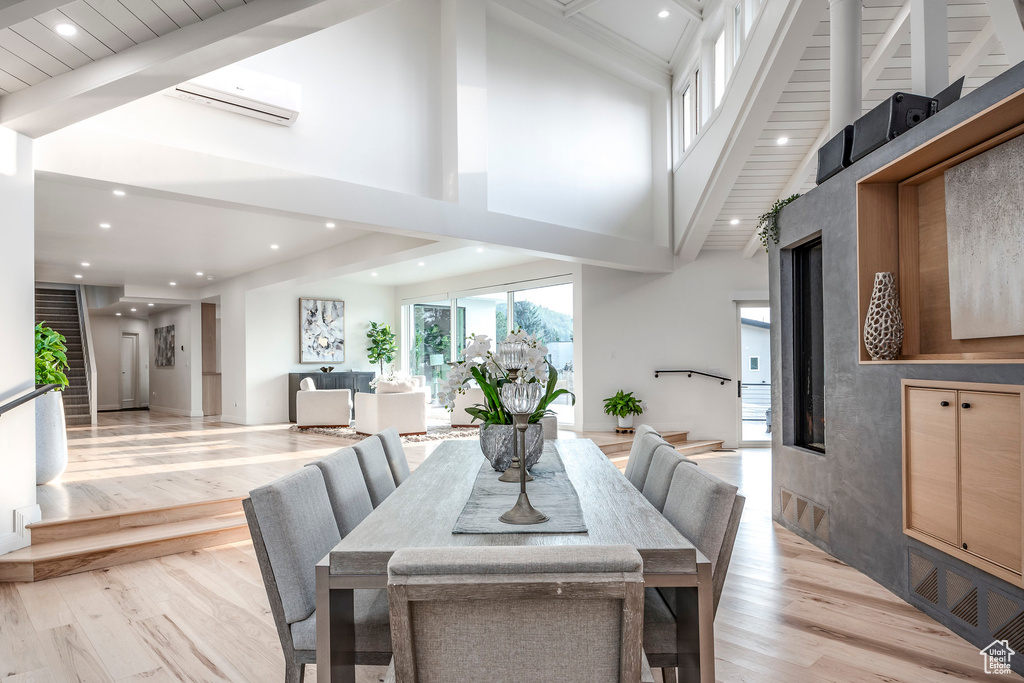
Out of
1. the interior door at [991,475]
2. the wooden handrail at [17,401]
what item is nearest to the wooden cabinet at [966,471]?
the interior door at [991,475]

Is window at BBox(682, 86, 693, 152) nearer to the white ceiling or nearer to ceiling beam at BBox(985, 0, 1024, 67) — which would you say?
ceiling beam at BBox(985, 0, 1024, 67)

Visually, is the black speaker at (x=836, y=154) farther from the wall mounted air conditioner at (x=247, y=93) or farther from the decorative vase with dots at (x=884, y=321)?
the wall mounted air conditioner at (x=247, y=93)

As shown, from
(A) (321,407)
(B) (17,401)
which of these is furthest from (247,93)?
(A) (321,407)

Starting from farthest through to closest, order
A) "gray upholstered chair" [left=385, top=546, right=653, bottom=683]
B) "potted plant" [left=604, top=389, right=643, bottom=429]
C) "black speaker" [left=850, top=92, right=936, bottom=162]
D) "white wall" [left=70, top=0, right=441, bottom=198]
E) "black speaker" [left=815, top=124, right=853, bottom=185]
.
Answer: "potted plant" [left=604, top=389, right=643, bottom=429]
"white wall" [left=70, top=0, right=441, bottom=198]
"black speaker" [left=815, top=124, right=853, bottom=185]
"black speaker" [left=850, top=92, right=936, bottom=162]
"gray upholstered chair" [left=385, top=546, right=653, bottom=683]

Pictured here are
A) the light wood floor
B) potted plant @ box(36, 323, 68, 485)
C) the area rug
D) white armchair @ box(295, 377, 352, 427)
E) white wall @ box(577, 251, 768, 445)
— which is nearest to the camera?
the light wood floor

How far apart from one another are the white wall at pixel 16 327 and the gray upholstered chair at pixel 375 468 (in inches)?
92.9

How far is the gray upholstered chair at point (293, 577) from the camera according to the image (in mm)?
1519

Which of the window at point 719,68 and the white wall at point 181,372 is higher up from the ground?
the window at point 719,68

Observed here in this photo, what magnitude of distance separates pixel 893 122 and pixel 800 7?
1841mm

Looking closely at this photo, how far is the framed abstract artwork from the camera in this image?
1042 cm

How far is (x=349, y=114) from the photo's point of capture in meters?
4.97

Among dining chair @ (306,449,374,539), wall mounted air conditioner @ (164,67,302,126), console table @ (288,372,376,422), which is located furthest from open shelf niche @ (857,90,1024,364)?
console table @ (288,372,376,422)

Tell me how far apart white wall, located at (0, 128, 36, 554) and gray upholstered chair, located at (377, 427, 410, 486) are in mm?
2292

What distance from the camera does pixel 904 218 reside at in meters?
3.09
